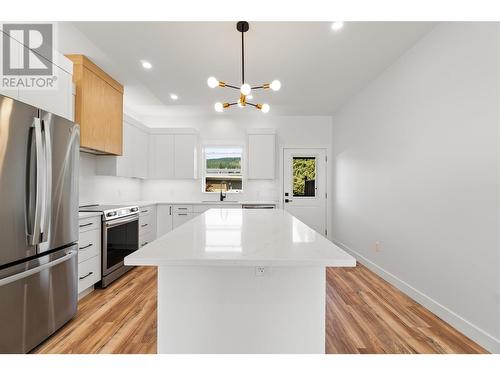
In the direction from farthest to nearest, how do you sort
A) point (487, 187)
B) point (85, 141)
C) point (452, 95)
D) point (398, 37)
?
point (85, 141)
point (398, 37)
point (452, 95)
point (487, 187)

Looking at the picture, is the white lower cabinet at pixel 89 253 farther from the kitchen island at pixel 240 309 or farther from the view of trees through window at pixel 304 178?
the view of trees through window at pixel 304 178

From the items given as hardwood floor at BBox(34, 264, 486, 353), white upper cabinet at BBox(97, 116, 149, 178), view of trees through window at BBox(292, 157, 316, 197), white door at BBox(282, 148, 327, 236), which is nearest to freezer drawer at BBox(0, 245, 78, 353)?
hardwood floor at BBox(34, 264, 486, 353)

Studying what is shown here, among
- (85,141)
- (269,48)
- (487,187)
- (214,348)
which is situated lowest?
(214,348)

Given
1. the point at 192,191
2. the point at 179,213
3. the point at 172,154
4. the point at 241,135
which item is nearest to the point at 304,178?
the point at 241,135

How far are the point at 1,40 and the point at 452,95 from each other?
354 centimetres

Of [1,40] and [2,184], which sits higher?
[1,40]

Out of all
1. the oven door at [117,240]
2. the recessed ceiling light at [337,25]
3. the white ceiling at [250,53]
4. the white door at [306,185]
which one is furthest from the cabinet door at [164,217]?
the recessed ceiling light at [337,25]

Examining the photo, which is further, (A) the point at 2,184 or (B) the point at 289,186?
(B) the point at 289,186

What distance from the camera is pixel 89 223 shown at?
106 inches

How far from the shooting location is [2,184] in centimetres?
157

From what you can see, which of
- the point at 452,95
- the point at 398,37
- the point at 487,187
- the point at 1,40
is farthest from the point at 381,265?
the point at 1,40

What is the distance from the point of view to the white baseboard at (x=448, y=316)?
71.8 inches

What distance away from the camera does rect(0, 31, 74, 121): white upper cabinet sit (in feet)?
6.05

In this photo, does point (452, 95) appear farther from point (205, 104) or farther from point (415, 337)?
point (205, 104)
